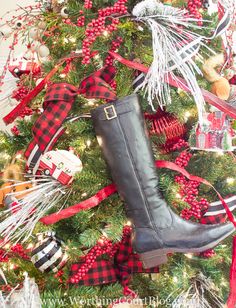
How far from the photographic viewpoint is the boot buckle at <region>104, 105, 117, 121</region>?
3.16 ft

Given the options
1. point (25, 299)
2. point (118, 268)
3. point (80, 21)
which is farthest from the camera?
point (118, 268)

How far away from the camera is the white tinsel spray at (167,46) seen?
3.20 feet

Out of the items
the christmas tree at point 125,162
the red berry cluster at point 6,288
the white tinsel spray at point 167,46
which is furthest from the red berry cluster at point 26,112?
the red berry cluster at point 6,288

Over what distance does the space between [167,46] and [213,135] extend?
0.27 meters

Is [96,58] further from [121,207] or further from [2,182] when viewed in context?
[2,182]

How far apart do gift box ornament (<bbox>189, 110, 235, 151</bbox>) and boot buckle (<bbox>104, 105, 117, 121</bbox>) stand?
0.83ft

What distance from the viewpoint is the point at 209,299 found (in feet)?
3.81

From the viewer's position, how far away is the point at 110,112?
38.0 inches

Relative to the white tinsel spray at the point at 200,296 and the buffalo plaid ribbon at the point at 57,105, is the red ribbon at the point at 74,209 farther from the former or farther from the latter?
the white tinsel spray at the point at 200,296

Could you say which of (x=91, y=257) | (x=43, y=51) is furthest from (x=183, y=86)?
(x=91, y=257)

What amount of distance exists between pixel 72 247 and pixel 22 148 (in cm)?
40

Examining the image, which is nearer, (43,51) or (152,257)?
(152,257)

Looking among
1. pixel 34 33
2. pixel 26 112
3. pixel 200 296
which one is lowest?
pixel 200 296

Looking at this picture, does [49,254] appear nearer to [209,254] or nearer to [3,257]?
[3,257]
